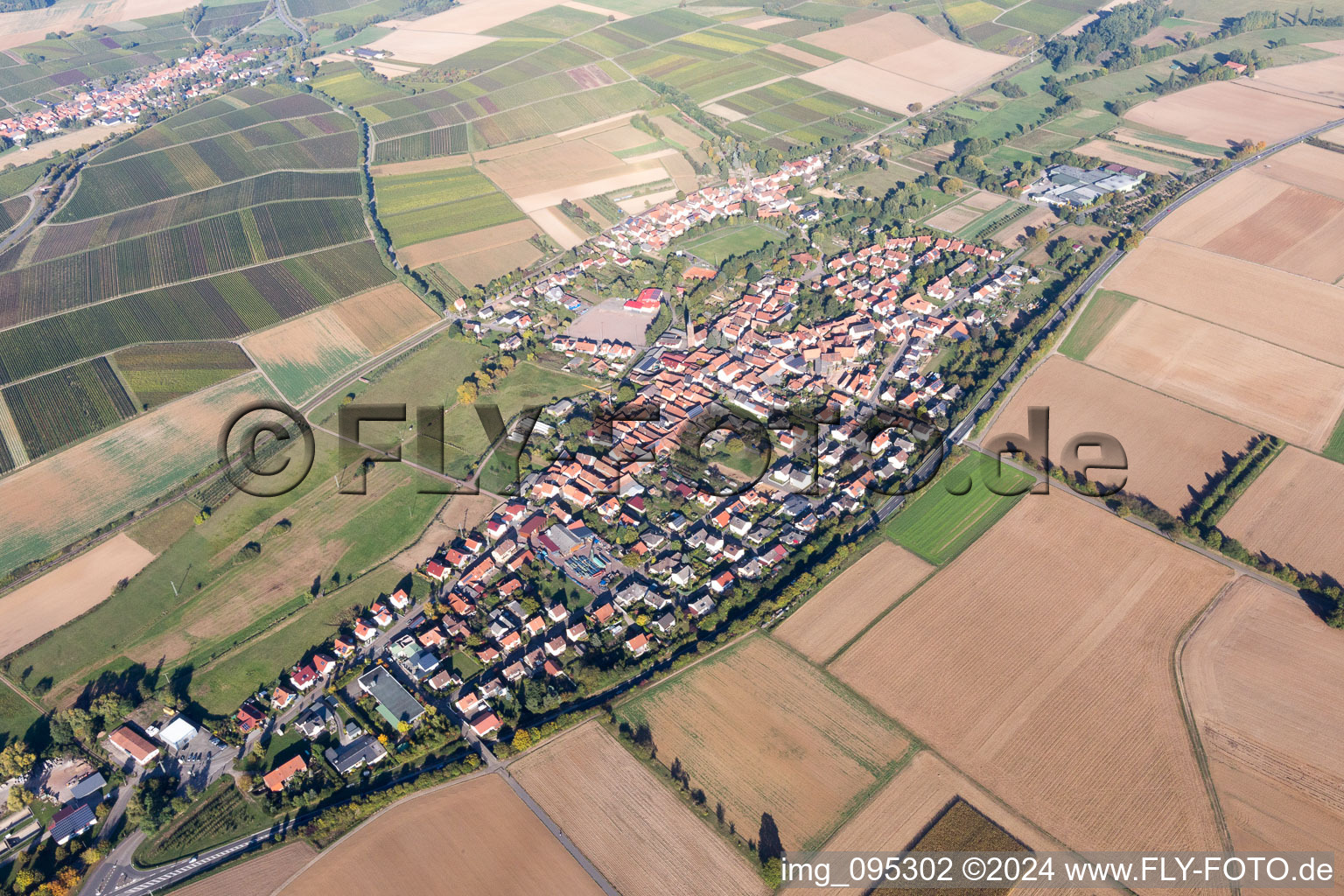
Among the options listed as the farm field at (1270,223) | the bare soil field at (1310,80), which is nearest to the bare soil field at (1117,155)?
the farm field at (1270,223)

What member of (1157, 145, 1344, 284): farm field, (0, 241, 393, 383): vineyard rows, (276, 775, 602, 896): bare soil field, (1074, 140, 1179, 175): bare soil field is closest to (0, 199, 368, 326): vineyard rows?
(0, 241, 393, 383): vineyard rows

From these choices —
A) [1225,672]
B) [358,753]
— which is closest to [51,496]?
[358,753]

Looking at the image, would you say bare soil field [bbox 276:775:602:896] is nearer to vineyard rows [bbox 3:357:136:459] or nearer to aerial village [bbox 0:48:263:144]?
vineyard rows [bbox 3:357:136:459]

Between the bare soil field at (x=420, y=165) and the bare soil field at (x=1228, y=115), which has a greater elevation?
the bare soil field at (x=1228, y=115)

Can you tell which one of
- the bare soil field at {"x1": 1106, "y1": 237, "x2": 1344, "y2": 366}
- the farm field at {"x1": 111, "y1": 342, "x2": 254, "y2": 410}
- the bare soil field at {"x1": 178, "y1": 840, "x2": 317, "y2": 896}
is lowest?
the bare soil field at {"x1": 178, "y1": 840, "x2": 317, "y2": 896}

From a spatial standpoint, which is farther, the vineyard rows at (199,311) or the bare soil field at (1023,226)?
the bare soil field at (1023,226)

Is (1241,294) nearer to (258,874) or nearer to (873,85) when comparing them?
(873,85)

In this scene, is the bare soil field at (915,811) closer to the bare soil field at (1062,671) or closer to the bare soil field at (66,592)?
the bare soil field at (1062,671)

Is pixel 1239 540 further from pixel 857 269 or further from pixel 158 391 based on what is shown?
pixel 158 391
